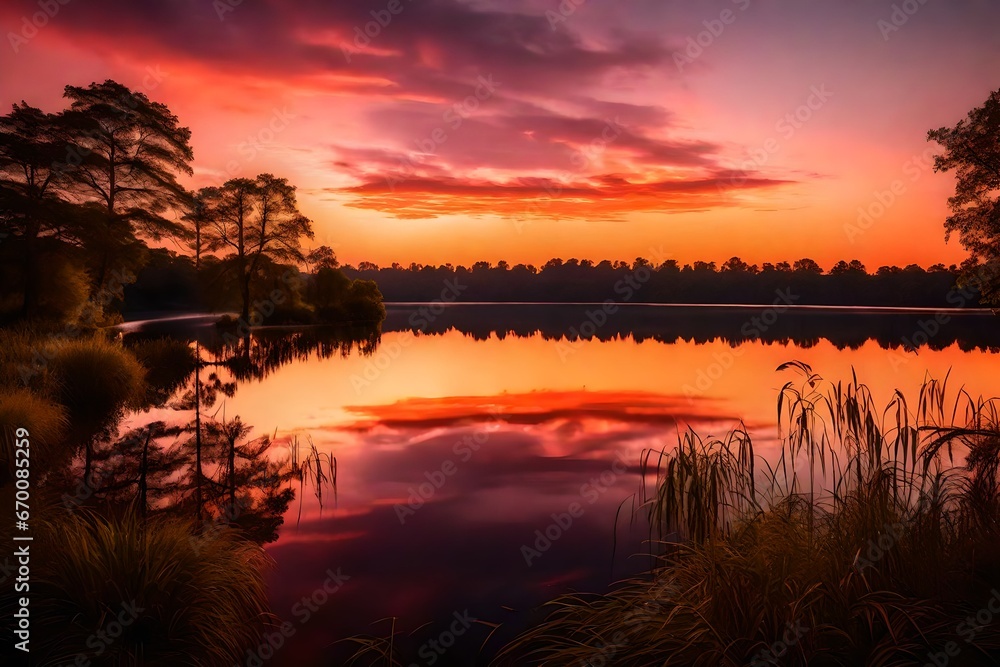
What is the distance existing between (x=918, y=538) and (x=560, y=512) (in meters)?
6.20

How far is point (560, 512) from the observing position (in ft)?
38.0

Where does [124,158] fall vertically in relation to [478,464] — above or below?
above

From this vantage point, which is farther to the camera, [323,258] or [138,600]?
[323,258]

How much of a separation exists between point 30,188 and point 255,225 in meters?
31.8

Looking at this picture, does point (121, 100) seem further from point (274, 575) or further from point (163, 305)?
point (163, 305)

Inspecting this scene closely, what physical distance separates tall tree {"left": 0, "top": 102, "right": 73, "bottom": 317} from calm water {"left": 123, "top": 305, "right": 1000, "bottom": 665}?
44.8 feet

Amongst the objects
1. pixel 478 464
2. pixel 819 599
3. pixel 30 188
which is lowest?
pixel 478 464

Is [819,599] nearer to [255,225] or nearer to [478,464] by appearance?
[478,464]

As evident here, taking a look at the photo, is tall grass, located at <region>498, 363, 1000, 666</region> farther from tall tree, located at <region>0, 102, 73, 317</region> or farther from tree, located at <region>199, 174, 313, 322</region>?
tree, located at <region>199, 174, 313, 322</region>

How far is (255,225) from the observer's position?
209 ft

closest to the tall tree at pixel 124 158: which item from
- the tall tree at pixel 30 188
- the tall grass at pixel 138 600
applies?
the tall tree at pixel 30 188

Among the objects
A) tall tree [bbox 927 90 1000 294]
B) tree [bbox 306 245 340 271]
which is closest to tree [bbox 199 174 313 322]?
tree [bbox 306 245 340 271]

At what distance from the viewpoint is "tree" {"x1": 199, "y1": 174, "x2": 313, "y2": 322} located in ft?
204

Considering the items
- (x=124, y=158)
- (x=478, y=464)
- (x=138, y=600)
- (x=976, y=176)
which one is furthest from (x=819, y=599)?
(x=124, y=158)
